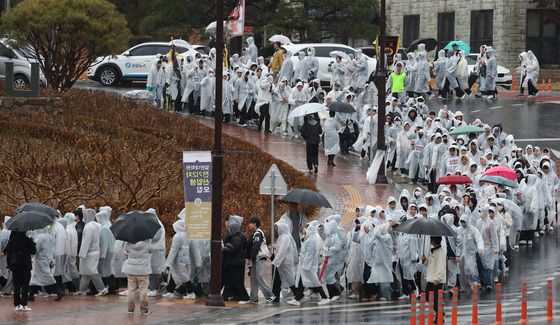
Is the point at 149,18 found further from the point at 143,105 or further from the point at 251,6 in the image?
the point at 143,105

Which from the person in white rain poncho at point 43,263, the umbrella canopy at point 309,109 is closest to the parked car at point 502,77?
the umbrella canopy at point 309,109

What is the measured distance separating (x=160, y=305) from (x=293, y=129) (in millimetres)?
18070

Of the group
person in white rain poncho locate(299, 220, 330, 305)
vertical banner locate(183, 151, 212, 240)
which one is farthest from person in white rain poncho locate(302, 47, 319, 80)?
vertical banner locate(183, 151, 212, 240)

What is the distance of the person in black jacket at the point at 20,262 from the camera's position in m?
21.8

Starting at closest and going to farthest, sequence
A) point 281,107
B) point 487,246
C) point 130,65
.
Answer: point 487,246 < point 281,107 < point 130,65

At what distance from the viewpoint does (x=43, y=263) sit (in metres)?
23.2

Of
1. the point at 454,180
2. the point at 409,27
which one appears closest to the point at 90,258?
the point at 454,180

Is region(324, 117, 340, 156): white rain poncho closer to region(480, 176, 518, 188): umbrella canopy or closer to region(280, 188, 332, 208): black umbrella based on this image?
region(480, 176, 518, 188): umbrella canopy

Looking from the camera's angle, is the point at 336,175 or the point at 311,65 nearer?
A: the point at 336,175

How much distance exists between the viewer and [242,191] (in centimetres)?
3070

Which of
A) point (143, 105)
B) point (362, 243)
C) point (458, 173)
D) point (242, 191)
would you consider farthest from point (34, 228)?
point (143, 105)

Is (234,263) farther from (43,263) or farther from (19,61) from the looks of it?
(19,61)

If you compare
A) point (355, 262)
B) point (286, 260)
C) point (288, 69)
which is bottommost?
A: point (355, 262)

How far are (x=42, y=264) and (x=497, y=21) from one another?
39.5 metres
